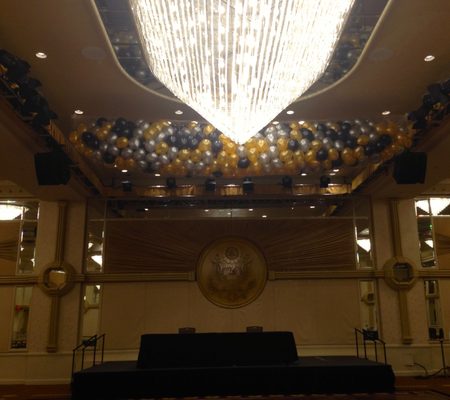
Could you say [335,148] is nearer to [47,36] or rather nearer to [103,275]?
[47,36]

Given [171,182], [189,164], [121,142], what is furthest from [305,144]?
[171,182]

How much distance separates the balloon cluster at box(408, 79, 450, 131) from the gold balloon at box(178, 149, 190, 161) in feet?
10.9

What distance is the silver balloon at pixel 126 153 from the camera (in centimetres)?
759

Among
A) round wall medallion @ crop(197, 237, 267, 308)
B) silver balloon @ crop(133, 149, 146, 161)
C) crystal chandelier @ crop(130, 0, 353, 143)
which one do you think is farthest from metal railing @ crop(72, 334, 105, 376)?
crystal chandelier @ crop(130, 0, 353, 143)

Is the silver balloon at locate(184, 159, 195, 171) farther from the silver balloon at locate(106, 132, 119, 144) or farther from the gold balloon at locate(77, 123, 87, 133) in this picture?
the gold balloon at locate(77, 123, 87, 133)

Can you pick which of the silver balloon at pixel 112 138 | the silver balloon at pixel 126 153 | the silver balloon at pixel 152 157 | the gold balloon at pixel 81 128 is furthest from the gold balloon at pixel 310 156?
the gold balloon at pixel 81 128

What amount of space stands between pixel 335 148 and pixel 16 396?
7.09m

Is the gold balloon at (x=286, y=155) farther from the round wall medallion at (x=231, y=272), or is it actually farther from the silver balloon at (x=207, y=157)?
the round wall medallion at (x=231, y=272)

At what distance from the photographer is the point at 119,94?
724cm

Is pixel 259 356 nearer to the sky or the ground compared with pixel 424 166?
nearer to the ground

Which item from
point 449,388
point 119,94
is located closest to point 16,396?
point 119,94

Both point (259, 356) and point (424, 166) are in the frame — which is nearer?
point (424, 166)

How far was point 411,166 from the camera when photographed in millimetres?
7848

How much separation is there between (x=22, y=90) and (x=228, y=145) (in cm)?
313
